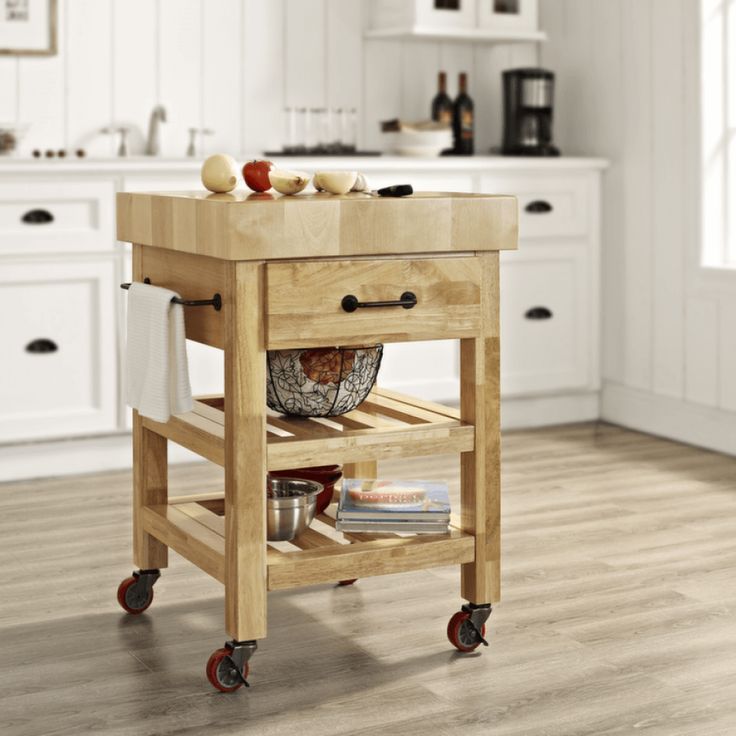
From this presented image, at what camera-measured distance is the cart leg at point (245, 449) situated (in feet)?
6.83

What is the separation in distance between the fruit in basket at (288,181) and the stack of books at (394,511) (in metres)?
0.57

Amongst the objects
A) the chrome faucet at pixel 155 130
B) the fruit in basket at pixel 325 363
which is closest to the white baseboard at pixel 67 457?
the chrome faucet at pixel 155 130

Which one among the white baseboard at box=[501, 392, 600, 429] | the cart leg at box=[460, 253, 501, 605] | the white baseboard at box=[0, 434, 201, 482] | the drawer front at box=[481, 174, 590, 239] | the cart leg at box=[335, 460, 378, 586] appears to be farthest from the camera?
the white baseboard at box=[501, 392, 600, 429]

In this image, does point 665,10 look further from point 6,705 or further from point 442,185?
point 6,705

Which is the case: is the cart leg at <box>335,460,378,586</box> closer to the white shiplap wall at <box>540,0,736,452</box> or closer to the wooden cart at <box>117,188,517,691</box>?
the wooden cart at <box>117,188,517,691</box>

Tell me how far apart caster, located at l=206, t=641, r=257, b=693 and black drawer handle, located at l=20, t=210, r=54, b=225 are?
191 cm

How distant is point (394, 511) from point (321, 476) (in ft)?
0.87

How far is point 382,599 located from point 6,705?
0.83 metres

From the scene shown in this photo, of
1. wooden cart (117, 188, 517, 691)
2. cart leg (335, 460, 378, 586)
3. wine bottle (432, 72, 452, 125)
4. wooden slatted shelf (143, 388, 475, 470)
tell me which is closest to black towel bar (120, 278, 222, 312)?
wooden cart (117, 188, 517, 691)

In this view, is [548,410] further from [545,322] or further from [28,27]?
[28,27]

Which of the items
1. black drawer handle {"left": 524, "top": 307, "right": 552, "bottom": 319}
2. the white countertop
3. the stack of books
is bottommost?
the stack of books

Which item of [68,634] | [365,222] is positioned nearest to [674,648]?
[365,222]

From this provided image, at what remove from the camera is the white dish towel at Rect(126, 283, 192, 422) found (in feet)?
7.28

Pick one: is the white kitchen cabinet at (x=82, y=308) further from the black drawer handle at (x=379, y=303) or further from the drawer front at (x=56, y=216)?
the black drawer handle at (x=379, y=303)
